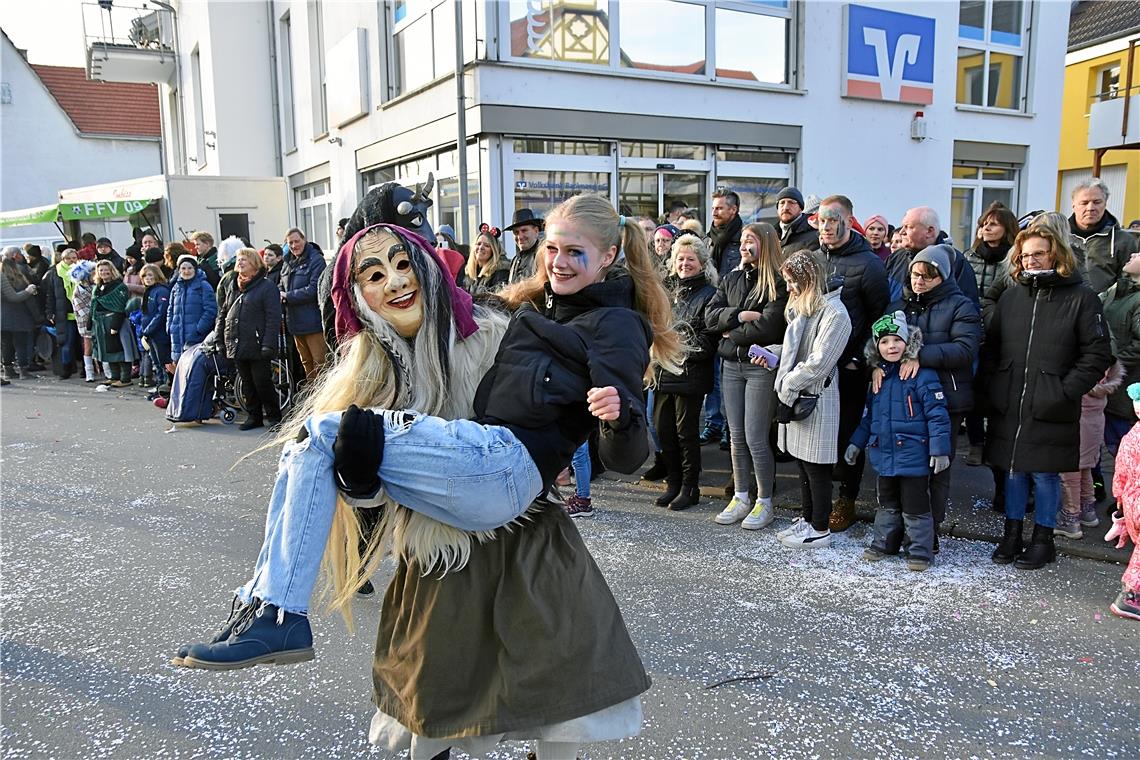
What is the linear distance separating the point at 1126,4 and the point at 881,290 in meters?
23.3

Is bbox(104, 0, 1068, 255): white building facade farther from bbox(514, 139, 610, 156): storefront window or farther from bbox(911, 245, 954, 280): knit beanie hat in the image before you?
bbox(911, 245, 954, 280): knit beanie hat

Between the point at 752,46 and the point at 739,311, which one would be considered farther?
the point at 752,46

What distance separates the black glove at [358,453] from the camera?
163 cm

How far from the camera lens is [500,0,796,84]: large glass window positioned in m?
9.96

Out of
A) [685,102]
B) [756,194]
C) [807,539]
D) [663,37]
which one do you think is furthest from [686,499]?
[663,37]

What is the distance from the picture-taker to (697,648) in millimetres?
3418

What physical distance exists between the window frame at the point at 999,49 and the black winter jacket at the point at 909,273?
362 inches

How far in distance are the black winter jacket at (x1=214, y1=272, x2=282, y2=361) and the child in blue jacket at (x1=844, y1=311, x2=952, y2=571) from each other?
236 inches

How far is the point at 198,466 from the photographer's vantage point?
265 inches

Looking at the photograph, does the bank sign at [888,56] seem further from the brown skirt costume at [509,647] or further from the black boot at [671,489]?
the brown skirt costume at [509,647]

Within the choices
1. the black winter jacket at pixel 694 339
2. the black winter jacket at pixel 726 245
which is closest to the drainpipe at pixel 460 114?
the black winter jacket at pixel 726 245

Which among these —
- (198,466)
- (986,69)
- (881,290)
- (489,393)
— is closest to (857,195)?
(986,69)

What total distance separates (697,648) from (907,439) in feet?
5.85

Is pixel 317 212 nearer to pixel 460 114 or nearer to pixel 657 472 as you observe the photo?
pixel 460 114
